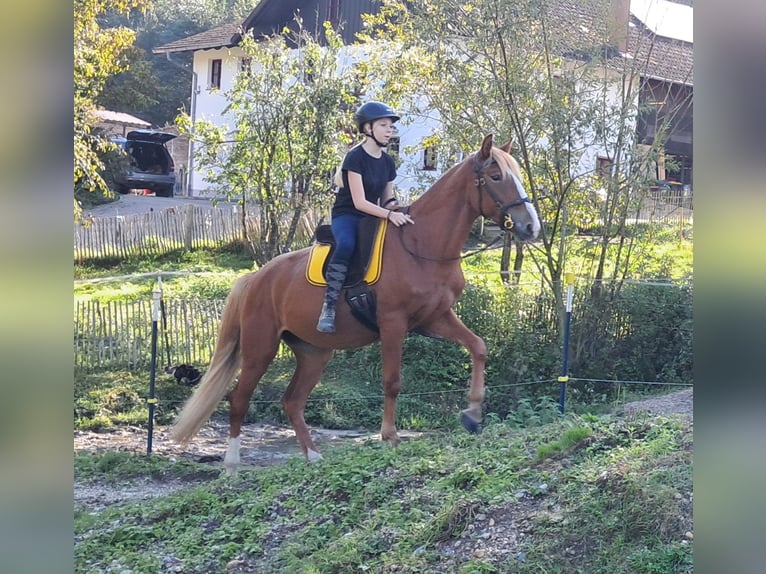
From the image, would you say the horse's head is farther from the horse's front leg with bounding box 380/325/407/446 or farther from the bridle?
the horse's front leg with bounding box 380/325/407/446

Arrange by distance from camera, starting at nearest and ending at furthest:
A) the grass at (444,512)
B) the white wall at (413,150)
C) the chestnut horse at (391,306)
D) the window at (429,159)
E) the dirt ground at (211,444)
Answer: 1. the grass at (444,512)
2. the chestnut horse at (391,306)
3. the dirt ground at (211,444)
4. the white wall at (413,150)
5. the window at (429,159)

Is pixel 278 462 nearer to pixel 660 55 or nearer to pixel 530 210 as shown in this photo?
pixel 530 210

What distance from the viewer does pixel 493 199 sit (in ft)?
20.2

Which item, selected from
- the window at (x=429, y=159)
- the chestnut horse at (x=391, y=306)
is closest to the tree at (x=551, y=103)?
the window at (x=429, y=159)

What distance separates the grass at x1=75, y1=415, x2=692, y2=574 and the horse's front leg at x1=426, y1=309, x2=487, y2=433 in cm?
19

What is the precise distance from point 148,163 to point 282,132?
19.1 m

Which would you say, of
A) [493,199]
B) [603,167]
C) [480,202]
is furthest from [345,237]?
[603,167]

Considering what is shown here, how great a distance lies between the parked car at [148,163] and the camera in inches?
1147

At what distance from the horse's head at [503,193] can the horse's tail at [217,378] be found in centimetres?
236


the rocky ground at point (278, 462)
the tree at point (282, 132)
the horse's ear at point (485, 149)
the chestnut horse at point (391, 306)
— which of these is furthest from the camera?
the tree at point (282, 132)

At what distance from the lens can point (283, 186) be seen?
12750 millimetres

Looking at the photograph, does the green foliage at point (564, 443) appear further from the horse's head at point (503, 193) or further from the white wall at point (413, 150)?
the white wall at point (413, 150)

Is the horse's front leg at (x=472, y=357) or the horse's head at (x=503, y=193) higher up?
the horse's head at (x=503, y=193)
